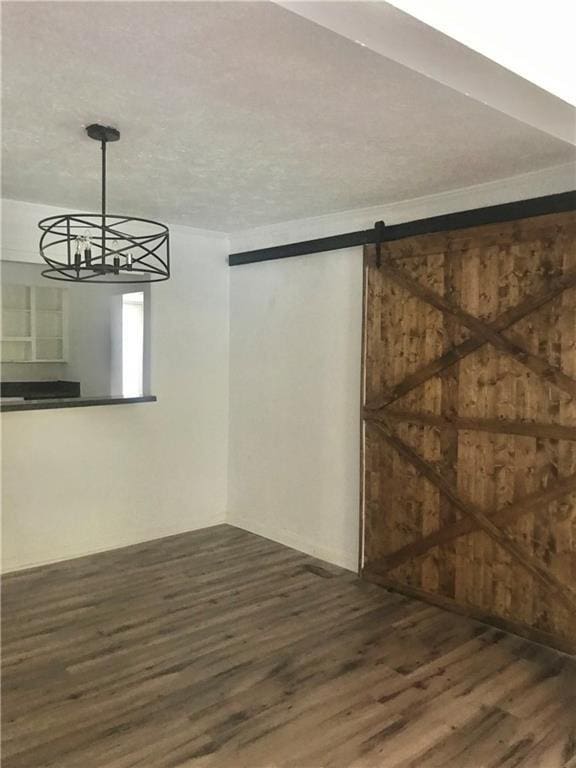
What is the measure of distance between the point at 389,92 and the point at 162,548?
3618mm

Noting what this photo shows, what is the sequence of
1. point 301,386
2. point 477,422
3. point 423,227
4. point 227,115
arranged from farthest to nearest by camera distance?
1. point 301,386
2. point 423,227
3. point 477,422
4. point 227,115

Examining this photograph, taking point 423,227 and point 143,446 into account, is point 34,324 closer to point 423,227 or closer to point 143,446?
point 143,446

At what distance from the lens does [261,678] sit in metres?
2.88

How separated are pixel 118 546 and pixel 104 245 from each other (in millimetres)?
2876

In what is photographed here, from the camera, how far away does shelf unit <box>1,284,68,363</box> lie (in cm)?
589

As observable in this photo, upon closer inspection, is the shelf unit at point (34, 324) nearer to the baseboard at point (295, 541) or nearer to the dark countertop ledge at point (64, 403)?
the dark countertop ledge at point (64, 403)

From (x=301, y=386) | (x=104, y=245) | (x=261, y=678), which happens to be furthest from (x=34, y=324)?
(x=261, y=678)

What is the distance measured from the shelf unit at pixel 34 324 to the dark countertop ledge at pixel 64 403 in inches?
76.9

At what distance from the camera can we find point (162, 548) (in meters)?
4.67

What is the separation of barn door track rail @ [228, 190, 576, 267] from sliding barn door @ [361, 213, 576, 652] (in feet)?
0.16

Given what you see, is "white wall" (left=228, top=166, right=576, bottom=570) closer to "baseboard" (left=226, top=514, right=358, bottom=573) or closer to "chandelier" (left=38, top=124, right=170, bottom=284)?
"baseboard" (left=226, top=514, right=358, bottom=573)

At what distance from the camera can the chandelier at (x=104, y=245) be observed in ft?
8.23

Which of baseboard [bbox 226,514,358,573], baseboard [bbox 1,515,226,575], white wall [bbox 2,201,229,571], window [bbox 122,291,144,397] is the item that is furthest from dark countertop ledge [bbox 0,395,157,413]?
window [bbox 122,291,144,397]

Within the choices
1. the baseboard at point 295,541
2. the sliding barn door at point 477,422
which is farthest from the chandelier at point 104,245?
the baseboard at point 295,541
